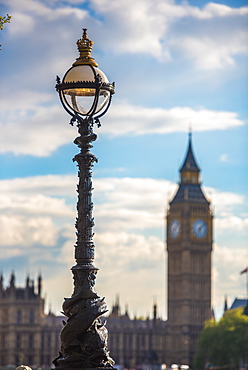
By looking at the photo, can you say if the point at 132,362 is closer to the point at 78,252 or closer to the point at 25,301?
the point at 25,301

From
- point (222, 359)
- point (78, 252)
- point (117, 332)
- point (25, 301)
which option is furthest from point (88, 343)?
point (117, 332)

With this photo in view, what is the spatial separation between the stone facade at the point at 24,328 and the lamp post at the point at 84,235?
118 m

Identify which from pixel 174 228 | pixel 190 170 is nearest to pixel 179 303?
pixel 174 228

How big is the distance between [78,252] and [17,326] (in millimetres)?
119372

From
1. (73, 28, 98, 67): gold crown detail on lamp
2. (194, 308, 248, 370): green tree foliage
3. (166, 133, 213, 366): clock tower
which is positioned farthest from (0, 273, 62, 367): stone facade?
(73, 28, 98, 67): gold crown detail on lamp

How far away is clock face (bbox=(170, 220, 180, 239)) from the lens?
143 m

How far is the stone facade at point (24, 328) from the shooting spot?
425 ft

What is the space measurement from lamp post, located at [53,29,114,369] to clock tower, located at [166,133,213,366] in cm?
12752

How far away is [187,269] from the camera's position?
465ft

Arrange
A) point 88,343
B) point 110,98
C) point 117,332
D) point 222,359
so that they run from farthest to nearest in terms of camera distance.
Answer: point 117,332, point 222,359, point 110,98, point 88,343

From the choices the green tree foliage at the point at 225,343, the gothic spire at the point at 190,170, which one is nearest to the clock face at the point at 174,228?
the gothic spire at the point at 190,170

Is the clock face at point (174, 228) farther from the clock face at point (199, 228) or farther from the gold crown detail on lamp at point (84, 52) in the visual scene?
the gold crown detail on lamp at point (84, 52)

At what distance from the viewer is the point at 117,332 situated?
13962cm

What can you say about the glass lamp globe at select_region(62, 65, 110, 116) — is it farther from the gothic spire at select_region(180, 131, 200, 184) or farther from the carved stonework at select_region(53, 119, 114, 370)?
the gothic spire at select_region(180, 131, 200, 184)
